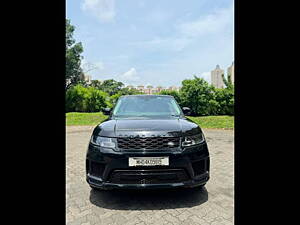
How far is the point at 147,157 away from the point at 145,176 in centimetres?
23

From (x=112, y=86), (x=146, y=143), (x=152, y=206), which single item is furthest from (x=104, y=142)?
(x=112, y=86)

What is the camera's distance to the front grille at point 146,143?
2.56 m

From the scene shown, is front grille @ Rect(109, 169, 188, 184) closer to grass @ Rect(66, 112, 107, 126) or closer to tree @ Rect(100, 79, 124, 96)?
grass @ Rect(66, 112, 107, 126)

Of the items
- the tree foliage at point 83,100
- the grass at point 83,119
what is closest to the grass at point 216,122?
the grass at point 83,119

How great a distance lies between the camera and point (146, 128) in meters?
2.69

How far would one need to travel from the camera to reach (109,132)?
270 cm

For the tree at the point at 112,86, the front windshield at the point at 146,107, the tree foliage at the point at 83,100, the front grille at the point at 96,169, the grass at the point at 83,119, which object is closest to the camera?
the front grille at the point at 96,169

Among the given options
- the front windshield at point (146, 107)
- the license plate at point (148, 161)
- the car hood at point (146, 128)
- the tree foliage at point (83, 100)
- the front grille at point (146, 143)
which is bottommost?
the license plate at point (148, 161)

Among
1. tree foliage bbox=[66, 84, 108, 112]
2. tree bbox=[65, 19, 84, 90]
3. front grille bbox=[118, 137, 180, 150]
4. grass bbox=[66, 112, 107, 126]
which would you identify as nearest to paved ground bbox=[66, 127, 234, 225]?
front grille bbox=[118, 137, 180, 150]

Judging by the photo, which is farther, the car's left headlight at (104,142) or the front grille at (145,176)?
the car's left headlight at (104,142)

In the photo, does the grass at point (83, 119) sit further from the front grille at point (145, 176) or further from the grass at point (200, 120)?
the front grille at point (145, 176)
